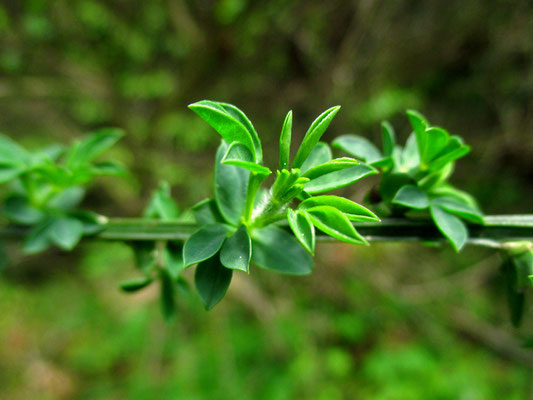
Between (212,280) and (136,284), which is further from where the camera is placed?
(136,284)

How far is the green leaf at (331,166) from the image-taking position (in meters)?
0.34

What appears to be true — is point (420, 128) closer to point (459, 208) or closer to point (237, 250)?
point (459, 208)

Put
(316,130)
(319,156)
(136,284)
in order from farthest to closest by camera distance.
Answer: (136,284) → (319,156) → (316,130)

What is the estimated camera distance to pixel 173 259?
524mm

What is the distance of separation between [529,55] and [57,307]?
4.29 m

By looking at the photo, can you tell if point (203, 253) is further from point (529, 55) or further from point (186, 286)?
point (529, 55)

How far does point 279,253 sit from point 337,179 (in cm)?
12

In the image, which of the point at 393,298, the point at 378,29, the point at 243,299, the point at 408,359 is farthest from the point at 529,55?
the point at 243,299

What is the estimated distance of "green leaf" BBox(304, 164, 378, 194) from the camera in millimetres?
369

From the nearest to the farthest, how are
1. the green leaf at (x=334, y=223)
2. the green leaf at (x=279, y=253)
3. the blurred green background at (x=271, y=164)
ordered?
the green leaf at (x=334, y=223) → the green leaf at (x=279, y=253) → the blurred green background at (x=271, y=164)

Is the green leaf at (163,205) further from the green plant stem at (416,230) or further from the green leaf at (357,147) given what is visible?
the green leaf at (357,147)

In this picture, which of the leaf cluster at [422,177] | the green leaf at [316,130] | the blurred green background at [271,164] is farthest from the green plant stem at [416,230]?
the blurred green background at [271,164]

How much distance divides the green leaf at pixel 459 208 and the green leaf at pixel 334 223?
0.63 feet

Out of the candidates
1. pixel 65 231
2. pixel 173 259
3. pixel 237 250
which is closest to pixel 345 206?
pixel 237 250
